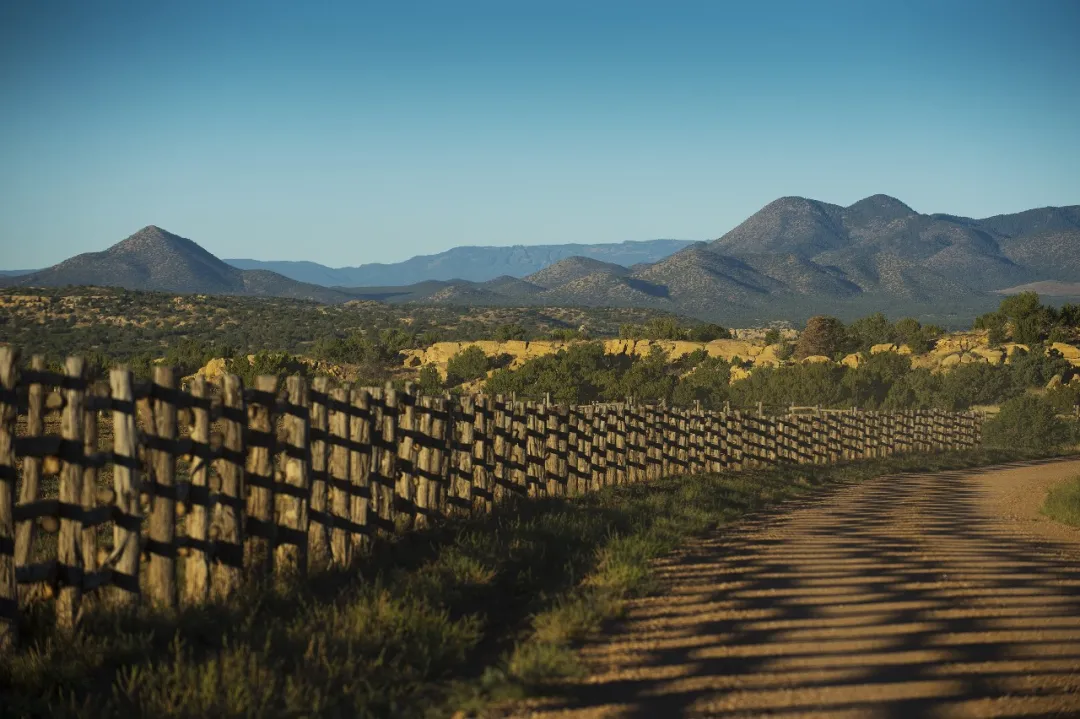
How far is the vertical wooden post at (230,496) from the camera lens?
9.38m

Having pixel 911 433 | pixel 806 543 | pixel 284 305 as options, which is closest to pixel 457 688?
pixel 806 543

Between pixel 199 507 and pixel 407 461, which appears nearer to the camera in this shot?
pixel 199 507

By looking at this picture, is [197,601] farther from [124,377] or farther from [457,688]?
[457,688]

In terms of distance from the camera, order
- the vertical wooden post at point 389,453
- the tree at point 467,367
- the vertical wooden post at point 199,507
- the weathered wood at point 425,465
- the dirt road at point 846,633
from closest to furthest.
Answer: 1. the dirt road at point 846,633
2. the vertical wooden post at point 199,507
3. the vertical wooden post at point 389,453
4. the weathered wood at point 425,465
5. the tree at point 467,367

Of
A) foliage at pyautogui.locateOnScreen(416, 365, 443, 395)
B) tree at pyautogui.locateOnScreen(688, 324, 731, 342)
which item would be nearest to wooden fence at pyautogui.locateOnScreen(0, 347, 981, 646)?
foliage at pyautogui.locateOnScreen(416, 365, 443, 395)

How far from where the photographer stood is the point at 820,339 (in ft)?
286

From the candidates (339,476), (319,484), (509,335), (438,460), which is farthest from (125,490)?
(509,335)

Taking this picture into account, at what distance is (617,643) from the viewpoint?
8672 mm

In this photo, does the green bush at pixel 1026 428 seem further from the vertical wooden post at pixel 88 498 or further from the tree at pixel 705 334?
the vertical wooden post at pixel 88 498

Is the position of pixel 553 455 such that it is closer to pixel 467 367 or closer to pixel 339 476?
pixel 339 476

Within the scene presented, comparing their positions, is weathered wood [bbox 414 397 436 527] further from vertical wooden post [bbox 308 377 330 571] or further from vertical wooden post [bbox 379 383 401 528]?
vertical wooden post [bbox 308 377 330 571]

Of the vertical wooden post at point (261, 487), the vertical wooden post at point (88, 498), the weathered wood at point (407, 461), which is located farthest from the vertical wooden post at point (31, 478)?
the weathered wood at point (407, 461)

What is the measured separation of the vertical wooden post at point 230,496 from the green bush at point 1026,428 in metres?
45.5

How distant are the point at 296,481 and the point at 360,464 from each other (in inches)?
44.9
